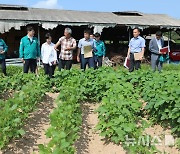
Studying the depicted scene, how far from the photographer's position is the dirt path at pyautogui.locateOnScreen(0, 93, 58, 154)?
450cm

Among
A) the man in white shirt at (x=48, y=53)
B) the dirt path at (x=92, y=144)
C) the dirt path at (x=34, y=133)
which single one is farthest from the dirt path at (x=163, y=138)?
the man in white shirt at (x=48, y=53)

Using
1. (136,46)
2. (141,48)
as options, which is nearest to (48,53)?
(136,46)

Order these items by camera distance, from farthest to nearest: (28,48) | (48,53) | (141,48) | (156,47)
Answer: (156,47) < (141,48) < (48,53) < (28,48)

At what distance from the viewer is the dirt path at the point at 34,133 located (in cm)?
450

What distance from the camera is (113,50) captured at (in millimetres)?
19016

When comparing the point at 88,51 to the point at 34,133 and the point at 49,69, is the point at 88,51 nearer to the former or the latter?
the point at 49,69

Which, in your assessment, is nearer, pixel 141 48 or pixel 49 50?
pixel 49 50

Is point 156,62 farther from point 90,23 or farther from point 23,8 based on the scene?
point 23,8

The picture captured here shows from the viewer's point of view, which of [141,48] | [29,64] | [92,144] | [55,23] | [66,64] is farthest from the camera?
[55,23]

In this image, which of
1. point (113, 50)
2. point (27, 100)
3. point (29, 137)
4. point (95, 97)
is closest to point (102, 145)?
point (29, 137)

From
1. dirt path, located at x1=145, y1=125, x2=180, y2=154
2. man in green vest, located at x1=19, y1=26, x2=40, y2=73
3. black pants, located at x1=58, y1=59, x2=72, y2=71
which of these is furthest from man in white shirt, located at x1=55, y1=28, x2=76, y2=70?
dirt path, located at x1=145, y1=125, x2=180, y2=154

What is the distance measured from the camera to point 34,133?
513 centimetres

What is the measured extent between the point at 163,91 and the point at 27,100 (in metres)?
2.21

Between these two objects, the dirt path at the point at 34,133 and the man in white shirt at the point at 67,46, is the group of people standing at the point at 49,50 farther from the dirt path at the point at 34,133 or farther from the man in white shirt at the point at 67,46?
the dirt path at the point at 34,133
